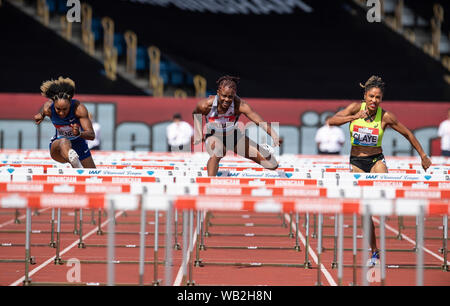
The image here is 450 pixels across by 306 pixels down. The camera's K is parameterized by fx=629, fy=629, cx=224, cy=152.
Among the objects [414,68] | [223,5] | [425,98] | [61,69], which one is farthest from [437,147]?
[61,69]

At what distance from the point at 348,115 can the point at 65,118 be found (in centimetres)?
358

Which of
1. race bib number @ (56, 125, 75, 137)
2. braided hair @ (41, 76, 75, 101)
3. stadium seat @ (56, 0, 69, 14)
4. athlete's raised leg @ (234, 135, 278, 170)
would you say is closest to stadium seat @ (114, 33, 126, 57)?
stadium seat @ (56, 0, 69, 14)

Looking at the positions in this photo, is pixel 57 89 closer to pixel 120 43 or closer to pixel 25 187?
pixel 25 187

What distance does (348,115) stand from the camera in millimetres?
7410

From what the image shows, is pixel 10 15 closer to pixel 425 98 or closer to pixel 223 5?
pixel 223 5

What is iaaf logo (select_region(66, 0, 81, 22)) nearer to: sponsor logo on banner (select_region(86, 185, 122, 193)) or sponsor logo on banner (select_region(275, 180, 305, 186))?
sponsor logo on banner (select_region(275, 180, 305, 186))

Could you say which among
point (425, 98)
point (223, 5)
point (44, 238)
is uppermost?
point (223, 5)

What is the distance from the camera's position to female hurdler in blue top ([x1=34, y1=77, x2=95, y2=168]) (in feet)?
25.9

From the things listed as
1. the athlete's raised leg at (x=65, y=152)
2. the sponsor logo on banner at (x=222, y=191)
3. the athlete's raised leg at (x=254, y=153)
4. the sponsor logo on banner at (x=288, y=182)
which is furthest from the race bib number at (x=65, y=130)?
the sponsor logo on banner at (x=222, y=191)

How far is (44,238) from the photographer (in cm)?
936

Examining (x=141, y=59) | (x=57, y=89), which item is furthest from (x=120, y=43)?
(x=57, y=89)

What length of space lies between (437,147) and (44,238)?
43.6ft

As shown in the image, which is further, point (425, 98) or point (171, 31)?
point (171, 31)

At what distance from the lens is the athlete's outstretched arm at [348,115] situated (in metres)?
7.23
